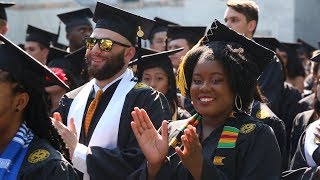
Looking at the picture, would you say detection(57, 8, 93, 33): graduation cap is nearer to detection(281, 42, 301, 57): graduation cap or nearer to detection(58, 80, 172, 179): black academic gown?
detection(281, 42, 301, 57): graduation cap

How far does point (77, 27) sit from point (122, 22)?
11.2 ft

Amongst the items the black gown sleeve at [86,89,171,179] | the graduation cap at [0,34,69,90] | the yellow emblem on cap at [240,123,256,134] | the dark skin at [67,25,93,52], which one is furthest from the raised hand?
the dark skin at [67,25,93,52]

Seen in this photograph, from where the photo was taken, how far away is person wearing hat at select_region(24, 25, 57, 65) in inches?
360

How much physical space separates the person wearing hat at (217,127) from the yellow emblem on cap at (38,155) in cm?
76

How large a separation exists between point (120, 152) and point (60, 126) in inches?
21.5

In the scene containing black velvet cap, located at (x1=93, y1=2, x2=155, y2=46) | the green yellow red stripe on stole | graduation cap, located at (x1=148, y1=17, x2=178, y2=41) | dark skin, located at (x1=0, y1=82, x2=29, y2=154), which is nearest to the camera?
dark skin, located at (x1=0, y1=82, x2=29, y2=154)

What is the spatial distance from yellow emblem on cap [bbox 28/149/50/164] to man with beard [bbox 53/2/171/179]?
1.21 m

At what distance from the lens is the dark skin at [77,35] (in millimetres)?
8766

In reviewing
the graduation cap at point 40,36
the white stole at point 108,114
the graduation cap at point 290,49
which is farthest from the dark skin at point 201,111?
the graduation cap at point 290,49

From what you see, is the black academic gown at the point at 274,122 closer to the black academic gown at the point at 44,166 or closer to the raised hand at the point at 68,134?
the raised hand at the point at 68,134

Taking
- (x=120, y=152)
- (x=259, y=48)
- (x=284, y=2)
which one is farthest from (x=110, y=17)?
(x=284, y=2)

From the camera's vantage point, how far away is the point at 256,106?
20.2 feet

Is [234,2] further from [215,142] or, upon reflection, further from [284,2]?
[284,2]

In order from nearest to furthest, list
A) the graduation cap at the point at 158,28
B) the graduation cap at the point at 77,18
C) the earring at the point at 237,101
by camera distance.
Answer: the earring at the point at 237,101, the graduation cap at the point at 77,18, the graduation cap at the point at 158,28
